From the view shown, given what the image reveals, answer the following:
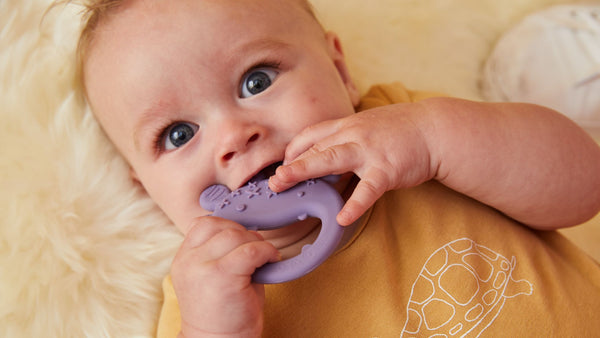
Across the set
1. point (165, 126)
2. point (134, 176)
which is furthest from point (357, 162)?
point (134, 176)

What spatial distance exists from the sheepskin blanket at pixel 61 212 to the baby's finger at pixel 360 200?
57 centimetres

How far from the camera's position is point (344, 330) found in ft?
3.33

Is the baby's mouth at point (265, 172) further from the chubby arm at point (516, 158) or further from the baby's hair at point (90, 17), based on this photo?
the baby's hair at point (90, 17)

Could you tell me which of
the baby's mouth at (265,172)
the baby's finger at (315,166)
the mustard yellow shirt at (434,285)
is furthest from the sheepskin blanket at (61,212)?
the baby's finger at (315,166)

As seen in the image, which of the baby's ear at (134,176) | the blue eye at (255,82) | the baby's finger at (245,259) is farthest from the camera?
the baby's ear at (134,176)

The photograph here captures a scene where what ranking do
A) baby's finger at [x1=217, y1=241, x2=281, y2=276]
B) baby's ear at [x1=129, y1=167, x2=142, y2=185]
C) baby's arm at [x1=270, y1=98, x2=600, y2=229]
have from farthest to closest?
baby's ear at [x1=129, y1=167, x2=142, y2=185] → baby's arm at [x1=270, y1=98, x2=600, y2=229] → baby's finger at [x1=217, y1=241, x2=281, y2=276]

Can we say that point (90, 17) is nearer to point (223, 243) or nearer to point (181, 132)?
point (181, 132)

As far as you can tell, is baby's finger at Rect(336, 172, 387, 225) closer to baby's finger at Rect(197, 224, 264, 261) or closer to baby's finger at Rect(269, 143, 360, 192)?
baby's finger at Rect(269, 143, 360, 192)

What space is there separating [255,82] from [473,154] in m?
0.44

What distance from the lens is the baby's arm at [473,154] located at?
0.94 metres

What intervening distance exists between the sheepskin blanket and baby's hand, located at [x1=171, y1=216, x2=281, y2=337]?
1.20 ft

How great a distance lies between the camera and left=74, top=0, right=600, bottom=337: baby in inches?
39.1

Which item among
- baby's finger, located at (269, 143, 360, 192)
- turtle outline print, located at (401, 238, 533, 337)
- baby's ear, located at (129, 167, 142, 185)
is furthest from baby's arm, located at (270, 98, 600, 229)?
baby's ear, located at (129, 167, 142, 185)

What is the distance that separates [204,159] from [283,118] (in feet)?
0.55
